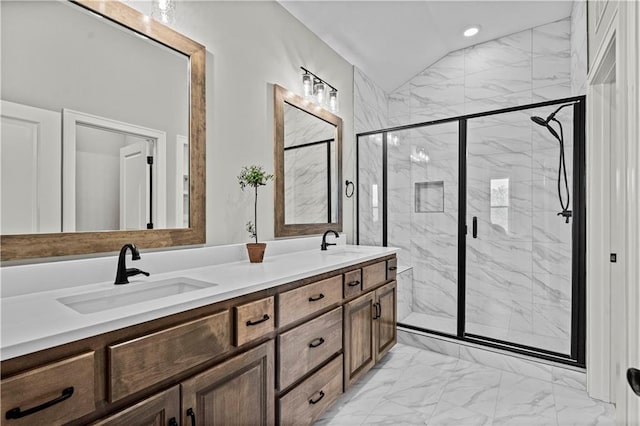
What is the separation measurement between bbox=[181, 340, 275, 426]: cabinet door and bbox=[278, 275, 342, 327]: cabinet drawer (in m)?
0.16

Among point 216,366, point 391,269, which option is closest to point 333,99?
point 391,269

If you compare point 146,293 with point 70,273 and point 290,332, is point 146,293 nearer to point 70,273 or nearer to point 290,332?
point 70,273

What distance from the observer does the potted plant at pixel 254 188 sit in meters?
1.98

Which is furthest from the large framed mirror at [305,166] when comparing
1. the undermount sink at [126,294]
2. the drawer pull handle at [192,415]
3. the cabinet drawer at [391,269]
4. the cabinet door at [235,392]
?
the drawer pull handle at [192,415]

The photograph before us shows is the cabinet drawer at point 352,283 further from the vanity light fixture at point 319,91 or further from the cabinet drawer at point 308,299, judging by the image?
the vanity light fixture at point 319,91

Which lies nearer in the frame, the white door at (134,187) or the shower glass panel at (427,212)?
the white door at (134,187)

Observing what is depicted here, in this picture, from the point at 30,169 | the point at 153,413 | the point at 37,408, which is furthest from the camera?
the point at 30,169

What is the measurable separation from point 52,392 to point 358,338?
1.66 m

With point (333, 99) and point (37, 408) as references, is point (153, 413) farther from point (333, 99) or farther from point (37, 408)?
point (333, 99)

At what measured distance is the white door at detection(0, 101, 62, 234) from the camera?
1.21 m

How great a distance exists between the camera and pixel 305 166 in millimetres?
2695

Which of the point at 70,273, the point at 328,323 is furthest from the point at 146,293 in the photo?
the point at 328,323

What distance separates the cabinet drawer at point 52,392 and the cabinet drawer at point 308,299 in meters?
0.76

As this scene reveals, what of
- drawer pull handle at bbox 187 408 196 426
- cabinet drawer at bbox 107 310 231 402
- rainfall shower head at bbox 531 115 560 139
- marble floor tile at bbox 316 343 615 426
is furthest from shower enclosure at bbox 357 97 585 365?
drawer pull handle at bbox 187 408 196 426
